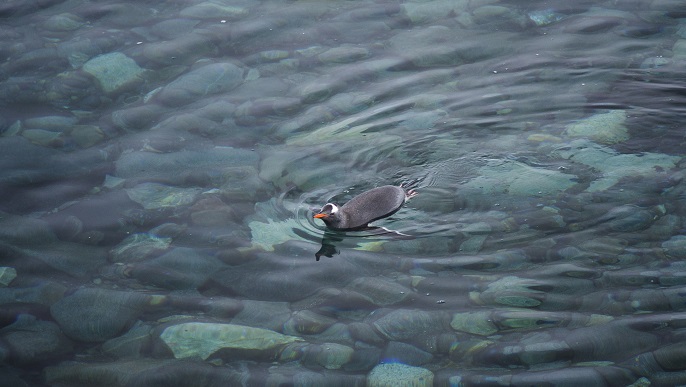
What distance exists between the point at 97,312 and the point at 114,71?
342 cm

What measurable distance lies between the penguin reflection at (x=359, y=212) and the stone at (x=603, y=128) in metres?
1.82

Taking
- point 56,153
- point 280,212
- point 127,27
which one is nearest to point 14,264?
point 56,153

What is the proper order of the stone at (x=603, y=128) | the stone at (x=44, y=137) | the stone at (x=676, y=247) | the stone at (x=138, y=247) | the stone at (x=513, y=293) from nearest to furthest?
1. the stone at (x=513, y=293)
2. the stone at (x=676, y=247)
3. the stone at (x=138, y=247)
4. the stone at (x=603, y=128)
5. the stone at (x=44, y=137)

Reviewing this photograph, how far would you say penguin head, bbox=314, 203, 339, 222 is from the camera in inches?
207

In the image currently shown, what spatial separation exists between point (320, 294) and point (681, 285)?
7.47ft

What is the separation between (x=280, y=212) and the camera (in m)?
5.61

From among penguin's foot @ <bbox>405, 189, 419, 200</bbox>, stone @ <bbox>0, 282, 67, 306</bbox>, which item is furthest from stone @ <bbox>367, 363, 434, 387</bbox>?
stone @ <bbox>0, 282, 67, 306</bbox>

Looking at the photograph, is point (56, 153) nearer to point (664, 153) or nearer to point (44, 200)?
point (44, 200)

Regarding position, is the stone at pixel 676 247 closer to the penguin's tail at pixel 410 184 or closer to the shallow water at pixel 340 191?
the shallow water at pixel 340 191

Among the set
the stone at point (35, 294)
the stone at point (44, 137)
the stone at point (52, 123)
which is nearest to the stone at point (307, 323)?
the stone at point (35, 294)

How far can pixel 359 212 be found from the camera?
17.8 ft

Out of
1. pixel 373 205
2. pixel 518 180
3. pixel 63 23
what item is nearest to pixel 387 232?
pixel 373 205

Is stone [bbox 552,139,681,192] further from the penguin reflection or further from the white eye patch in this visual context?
the white eye patch

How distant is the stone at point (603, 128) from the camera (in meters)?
6.22
